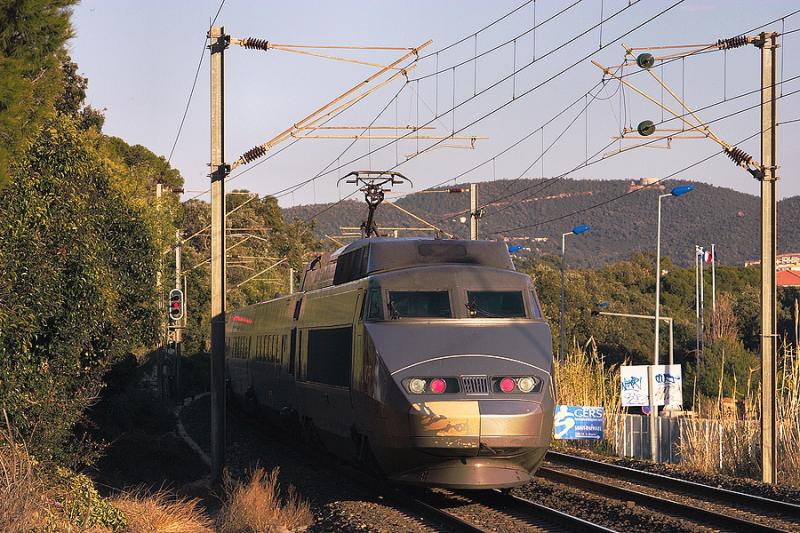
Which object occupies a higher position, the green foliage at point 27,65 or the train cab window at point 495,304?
the green foliage at point 27,65

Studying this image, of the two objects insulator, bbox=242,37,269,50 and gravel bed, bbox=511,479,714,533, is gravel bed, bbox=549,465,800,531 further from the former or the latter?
insulator, bbox=242,37,269,50

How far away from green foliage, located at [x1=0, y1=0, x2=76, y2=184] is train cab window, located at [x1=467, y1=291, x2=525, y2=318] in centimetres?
600

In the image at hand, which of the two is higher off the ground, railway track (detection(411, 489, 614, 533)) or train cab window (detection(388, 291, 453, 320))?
train cab window (detection(388, 291, 453, 320))

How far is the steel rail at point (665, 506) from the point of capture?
1299cm

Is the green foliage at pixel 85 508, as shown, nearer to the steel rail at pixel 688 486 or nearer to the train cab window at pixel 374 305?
the train cab window at pixel 374 305

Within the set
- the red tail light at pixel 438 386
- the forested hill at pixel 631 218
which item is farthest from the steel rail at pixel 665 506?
the forested hill at pixel 631 218

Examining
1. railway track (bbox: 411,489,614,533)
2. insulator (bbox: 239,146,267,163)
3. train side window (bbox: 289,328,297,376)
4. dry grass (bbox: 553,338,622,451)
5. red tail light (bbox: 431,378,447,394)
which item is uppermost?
insulator (bbox: 239,146,267,163)

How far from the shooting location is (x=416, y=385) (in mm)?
13641

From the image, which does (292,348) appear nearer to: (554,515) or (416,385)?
(416,385)

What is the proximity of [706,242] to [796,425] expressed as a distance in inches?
6097

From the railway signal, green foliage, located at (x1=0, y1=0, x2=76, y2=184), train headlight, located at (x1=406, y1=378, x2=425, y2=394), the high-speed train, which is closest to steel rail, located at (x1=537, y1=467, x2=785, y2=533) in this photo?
the high-speed train

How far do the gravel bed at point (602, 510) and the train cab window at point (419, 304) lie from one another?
3.12 meters

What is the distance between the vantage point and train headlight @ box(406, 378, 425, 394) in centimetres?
1361

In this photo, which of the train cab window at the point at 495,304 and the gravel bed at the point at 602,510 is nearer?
the gravel bed at the point at 602,510
